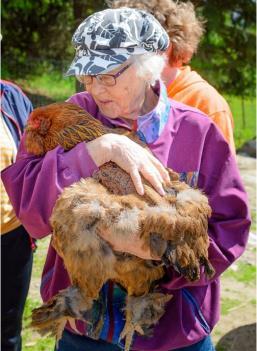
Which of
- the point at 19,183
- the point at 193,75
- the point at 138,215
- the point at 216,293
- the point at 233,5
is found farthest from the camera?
the point at 233,5

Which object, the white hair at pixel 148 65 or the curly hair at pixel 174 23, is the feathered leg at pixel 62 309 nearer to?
the white hair at pixel 148 65

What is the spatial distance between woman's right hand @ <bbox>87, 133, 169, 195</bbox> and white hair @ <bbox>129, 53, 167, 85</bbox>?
282mm

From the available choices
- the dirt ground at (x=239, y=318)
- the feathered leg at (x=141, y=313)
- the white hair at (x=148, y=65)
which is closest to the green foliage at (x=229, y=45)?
the dirt ground at (x=239, y=318)

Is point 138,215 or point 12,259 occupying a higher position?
point 138,215

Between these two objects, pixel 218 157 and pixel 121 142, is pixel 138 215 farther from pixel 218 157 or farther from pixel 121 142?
pixel 218 157

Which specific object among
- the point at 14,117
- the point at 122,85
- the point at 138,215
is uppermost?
the point at 122,85

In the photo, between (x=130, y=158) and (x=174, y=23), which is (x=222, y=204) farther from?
(x=174, y=23)

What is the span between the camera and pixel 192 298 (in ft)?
7.24

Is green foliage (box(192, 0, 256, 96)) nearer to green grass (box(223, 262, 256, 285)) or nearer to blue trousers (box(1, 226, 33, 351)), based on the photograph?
green grass (box(223, 262, 256, 285))

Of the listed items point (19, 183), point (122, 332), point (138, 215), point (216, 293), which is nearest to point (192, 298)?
point (216, 293)

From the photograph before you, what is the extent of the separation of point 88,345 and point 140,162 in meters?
0.81

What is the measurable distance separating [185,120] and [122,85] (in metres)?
0.29

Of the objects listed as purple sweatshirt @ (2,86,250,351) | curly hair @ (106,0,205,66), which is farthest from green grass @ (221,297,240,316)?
purple sweatshirt @ (2,86,250,351)

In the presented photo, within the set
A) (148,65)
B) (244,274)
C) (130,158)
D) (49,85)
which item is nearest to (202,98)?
(148,65)
